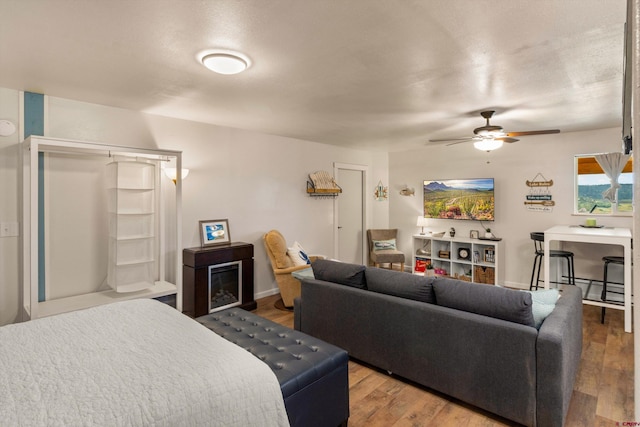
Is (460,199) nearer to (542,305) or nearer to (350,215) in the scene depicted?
(350,215)

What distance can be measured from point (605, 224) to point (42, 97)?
652 cm

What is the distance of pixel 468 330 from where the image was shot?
2.12m

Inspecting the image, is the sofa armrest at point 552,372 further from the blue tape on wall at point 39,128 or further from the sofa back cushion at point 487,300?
the blue tape on wall at point 39,128

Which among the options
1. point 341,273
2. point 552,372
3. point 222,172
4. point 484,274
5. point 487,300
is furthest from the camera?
point 484,274

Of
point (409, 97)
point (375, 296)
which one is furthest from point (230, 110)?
point (375, 296)

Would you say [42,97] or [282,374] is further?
[42,97]

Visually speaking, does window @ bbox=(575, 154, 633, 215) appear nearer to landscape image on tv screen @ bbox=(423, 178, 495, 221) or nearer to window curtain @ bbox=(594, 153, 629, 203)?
window curtain @ bbox=(594, 153, 629, 203)

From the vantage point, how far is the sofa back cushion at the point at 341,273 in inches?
107

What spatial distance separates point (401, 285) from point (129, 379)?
1803 millimetres

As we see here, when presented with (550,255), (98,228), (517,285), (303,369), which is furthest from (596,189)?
(98,228)

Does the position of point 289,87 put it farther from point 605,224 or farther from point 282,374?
point 605,224

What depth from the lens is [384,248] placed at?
20.0 ft

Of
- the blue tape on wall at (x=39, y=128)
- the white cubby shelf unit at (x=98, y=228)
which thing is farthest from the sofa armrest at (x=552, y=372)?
the blue tape on wall at (x=39, y=128)

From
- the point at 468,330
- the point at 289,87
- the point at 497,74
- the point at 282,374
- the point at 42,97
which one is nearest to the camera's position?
the point at 282,374
